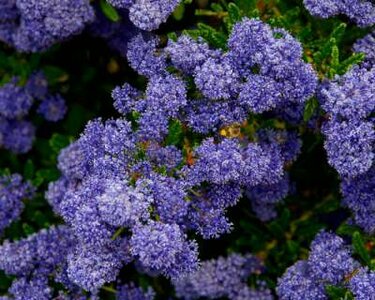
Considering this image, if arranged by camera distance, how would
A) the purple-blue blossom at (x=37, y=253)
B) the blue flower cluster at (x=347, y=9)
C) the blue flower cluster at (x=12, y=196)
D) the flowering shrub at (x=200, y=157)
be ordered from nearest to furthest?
the flowering shrub at (x=200, y=157) → the blue flower cluster at (x=347, y=9) → the purple-blue blossom at (x=37, y=253) → the blue flower cluster at (x=12, y=196)

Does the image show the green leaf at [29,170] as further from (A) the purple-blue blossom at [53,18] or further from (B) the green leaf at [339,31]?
(B) the green leaf at [339,31]

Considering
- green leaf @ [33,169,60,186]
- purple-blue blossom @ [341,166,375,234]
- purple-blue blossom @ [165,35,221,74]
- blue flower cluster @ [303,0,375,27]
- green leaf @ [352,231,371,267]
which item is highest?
blue flower cluster @ [303,0,375,27]

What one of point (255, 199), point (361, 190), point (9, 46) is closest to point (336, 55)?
point (361, 190)

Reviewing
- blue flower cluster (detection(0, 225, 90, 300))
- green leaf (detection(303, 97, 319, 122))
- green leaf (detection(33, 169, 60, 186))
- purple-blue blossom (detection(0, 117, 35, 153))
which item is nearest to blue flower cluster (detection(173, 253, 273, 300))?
blue flower cluster (detection(0, 225, 90, 300))

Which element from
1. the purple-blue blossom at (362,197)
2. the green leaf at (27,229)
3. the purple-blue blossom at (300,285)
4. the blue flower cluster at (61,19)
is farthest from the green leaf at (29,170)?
the purple-blue blossom at (362,197)

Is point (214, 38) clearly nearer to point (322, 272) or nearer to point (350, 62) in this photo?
point (350, 62)

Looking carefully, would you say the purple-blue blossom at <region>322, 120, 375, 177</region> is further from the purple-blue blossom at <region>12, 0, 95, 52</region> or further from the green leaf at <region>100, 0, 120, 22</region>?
the purple-blue blossom at <region>12, 0, 95, 52</region>
